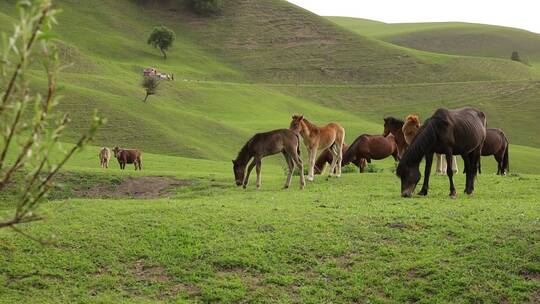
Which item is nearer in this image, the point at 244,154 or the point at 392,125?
the point at 244,154

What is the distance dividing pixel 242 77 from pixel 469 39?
73.2m

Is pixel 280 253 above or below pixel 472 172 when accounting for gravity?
below

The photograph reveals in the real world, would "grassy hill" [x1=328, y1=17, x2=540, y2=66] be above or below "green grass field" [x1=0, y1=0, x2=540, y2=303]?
above

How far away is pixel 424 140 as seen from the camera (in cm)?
1523

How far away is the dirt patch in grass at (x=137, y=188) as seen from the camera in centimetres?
2147

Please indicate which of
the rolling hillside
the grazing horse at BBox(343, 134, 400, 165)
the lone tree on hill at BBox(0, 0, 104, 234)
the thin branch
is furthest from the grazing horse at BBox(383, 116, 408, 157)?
the rolling hillside

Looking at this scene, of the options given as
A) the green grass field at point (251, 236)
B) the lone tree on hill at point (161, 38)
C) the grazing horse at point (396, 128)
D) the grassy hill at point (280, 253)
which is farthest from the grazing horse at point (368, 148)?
the lone tree on hill at point (161, 38)

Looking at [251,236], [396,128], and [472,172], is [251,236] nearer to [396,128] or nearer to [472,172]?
[472,172]

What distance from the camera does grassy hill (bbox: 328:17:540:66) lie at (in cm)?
12912

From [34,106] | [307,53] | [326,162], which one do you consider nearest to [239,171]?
[326,162]

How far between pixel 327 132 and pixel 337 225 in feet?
25.5

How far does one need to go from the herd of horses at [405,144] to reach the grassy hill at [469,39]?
10916cm

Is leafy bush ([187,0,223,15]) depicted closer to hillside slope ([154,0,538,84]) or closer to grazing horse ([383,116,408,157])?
hillside slope ([154,0,538,84])

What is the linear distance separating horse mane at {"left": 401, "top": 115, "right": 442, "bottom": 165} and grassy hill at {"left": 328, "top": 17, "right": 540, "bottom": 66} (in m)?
116
